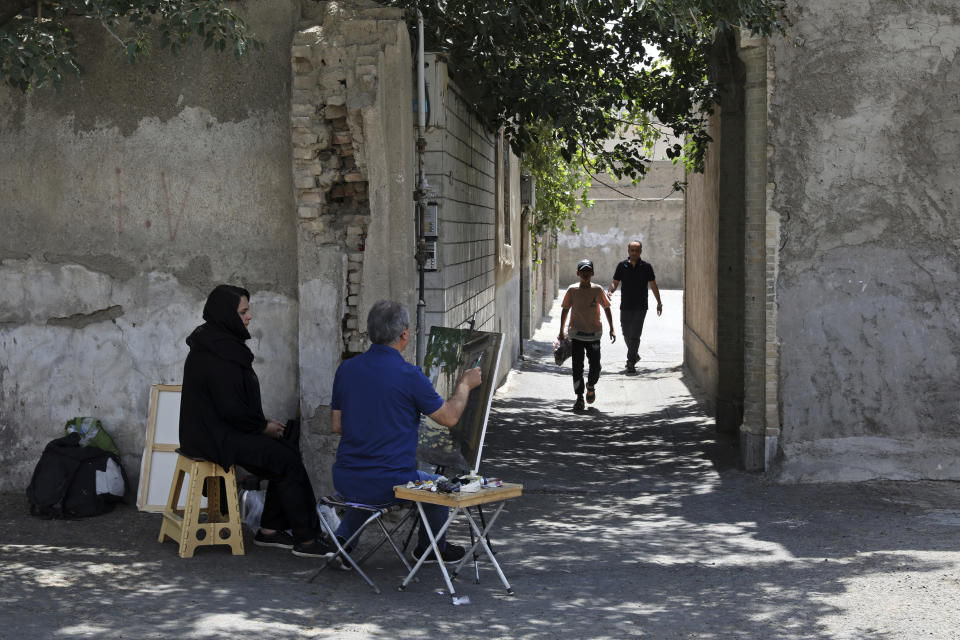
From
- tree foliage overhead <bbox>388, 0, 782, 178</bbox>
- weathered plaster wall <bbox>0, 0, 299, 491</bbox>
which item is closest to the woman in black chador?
weathered plaster wall <bbox>0, 0, 299, 491</bbox>

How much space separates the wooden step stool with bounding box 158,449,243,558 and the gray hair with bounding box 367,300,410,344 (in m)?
1.30

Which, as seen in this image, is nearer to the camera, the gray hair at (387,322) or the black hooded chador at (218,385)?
the gray hair at (387,322)

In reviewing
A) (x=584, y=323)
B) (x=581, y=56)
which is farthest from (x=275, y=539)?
(x=584, y=323)

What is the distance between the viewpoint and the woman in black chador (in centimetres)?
624

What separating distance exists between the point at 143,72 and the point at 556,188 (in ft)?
34.0

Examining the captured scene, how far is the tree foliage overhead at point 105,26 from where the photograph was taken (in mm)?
6664

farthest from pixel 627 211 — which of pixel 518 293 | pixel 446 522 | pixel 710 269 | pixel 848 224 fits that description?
pixel 446 522

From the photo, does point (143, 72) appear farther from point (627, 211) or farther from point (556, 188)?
point (627, 211)

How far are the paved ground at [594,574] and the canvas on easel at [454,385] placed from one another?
25.6 inches

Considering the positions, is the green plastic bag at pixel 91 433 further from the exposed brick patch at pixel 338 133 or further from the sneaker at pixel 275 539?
the exposed brick patch at pixel 338 133

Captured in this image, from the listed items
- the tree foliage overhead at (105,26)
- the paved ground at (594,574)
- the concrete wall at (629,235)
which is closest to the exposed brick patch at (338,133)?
the tree foliage overhead at (105,26)

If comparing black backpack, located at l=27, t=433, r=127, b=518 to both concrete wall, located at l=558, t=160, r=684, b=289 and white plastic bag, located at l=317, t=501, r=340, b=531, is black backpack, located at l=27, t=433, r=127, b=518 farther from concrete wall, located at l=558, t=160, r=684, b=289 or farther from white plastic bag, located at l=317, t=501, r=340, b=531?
concrete wall, located at l=558, t=160, r=684, b=289

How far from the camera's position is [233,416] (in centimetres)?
623

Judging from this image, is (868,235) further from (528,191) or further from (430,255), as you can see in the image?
(528,191)
